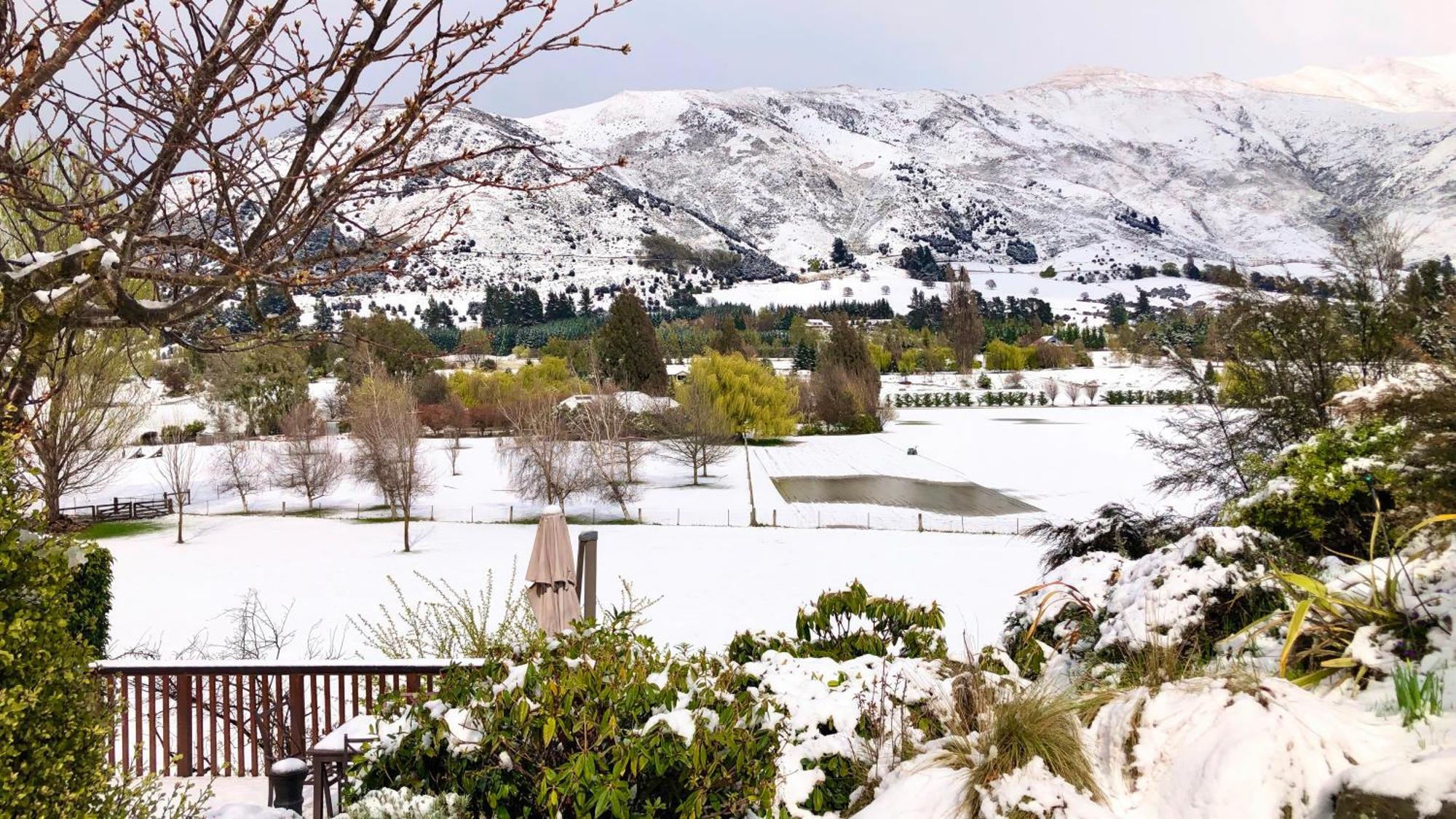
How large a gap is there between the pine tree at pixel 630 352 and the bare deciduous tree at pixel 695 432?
45.4 ft

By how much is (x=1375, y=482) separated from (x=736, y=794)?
518 centimetres

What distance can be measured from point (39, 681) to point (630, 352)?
49.6m

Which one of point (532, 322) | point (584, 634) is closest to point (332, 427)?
point (584, 634)

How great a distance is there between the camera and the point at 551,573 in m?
7.34

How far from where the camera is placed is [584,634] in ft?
12.4

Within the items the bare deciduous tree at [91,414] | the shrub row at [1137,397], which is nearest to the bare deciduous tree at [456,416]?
the bare deciduous tree at [91,414]

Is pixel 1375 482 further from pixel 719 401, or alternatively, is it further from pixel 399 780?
pixel 719 401

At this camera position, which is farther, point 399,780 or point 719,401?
point 719,401

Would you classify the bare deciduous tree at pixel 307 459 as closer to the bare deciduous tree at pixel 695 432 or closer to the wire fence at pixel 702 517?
the wire fence at pixel 702 517

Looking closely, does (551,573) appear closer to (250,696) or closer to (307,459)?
(250,696)

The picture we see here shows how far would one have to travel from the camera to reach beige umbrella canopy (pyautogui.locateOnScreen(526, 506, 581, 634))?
24.0 feet

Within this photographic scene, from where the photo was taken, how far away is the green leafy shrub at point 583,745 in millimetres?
2854

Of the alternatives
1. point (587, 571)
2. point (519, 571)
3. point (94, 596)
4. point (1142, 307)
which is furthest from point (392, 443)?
point (1142, 307)

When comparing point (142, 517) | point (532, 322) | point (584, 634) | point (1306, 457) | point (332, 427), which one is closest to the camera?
point (584, 634)
